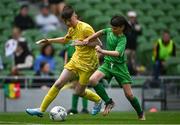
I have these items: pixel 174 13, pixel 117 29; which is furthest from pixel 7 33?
pixel 117 29

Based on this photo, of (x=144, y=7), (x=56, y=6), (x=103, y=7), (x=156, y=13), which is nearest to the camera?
(x=56, y=6)

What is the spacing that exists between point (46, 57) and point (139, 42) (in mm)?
4086

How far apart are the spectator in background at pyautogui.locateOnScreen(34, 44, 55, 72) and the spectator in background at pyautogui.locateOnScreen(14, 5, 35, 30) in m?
2.40

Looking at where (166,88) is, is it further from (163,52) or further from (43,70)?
(43,70)

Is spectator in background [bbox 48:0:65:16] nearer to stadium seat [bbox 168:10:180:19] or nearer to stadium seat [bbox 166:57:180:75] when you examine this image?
stadium seat [bbox 168:10:180:19]

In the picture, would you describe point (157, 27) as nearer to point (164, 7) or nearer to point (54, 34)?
point (164, 7)

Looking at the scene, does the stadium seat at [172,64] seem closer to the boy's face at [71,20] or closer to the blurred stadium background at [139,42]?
the blurred stadium background at [139,42]

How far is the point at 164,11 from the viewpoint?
28.5 meters

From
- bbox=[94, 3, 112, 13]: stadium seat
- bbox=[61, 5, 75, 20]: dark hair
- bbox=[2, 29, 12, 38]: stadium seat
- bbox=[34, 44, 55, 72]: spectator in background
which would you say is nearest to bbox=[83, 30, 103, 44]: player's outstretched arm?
bbox=[61, 5, 75, 20]: dark hair

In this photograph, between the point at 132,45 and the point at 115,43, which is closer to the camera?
the point at 115,43

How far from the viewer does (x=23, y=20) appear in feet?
82.9

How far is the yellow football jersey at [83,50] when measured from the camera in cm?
1633

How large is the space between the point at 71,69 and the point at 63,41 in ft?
2.02

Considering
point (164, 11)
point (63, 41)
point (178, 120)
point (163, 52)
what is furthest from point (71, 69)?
point (164, 11)
